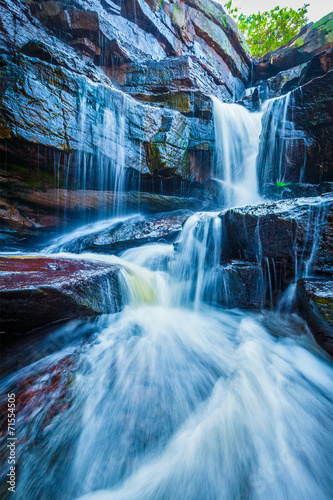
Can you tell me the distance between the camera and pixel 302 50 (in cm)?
1470

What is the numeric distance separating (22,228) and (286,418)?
7.97m

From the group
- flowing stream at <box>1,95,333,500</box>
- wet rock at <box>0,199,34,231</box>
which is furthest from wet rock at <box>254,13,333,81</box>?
wet rock at <box>0,199,34,231</box>

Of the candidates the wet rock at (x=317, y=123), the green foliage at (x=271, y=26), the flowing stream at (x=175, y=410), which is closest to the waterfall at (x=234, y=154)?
the wet rock at (x=317, y=123)

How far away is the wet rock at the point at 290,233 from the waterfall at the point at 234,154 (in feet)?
15.9

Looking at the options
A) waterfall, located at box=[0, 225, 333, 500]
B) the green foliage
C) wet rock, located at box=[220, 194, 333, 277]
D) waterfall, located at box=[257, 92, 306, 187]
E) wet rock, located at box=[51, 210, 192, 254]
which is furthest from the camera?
the green foliage

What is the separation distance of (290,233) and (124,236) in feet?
15.4

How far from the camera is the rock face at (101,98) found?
5.84 metres

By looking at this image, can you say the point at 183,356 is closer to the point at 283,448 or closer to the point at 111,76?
the point at 283,448

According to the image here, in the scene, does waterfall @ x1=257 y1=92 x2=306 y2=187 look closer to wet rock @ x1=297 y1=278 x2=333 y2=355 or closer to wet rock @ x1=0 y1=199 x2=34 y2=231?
wet rock @ x1=297 y1=278 x2=333 y2=355

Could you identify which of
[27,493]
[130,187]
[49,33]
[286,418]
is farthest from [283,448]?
[49,33]

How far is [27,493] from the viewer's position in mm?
1280

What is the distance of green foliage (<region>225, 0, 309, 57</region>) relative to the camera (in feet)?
66.6

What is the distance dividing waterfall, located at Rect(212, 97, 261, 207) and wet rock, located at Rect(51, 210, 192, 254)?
3.31 metres

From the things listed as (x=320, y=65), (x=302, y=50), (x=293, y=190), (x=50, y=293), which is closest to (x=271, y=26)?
(x=302, y=50)
